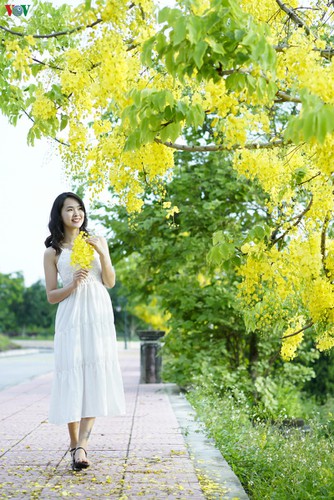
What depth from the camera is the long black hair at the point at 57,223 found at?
16.9ft

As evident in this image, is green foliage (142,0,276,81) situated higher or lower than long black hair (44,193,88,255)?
higher

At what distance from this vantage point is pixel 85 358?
16.1 feet

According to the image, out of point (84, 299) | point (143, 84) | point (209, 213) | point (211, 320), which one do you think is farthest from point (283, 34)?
point (211, 320)

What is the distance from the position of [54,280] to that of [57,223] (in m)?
0.40

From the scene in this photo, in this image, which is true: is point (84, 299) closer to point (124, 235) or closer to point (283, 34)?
point (283, 34)

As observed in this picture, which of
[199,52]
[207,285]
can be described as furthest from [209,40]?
[207,285]

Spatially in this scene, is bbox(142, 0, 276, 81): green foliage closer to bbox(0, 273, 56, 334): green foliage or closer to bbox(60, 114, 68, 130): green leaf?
bbox(60, 114, 68, 130): green leaf

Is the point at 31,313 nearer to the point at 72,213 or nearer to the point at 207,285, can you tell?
the point at 207,285

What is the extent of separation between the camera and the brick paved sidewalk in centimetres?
422

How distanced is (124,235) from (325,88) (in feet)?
28.2

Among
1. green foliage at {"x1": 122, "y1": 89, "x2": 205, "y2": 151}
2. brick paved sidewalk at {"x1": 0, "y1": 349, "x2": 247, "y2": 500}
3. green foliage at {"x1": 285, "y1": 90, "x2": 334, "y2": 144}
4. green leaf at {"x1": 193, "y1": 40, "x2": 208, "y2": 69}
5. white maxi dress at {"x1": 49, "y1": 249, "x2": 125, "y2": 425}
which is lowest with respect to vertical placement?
brick paved sidewalk at {"x1": 0, "y1": 349, "x2": 247, "y2": 500}

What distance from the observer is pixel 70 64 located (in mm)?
4430

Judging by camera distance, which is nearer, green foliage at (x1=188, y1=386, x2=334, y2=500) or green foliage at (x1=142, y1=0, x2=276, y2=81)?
green foliage at (x1=142, y1=0, x2=276, y2=81)

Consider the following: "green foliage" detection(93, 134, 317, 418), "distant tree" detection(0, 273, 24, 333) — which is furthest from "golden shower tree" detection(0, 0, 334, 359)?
"distant tree" detection(0, 273, 24, 333)
